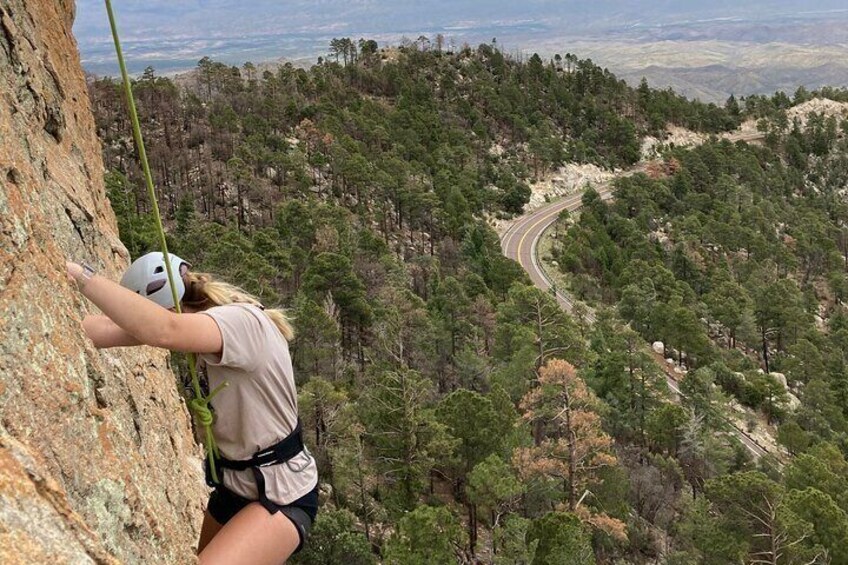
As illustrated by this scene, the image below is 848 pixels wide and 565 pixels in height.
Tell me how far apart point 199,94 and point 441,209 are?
3360cm

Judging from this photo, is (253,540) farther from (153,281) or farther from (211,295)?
(153,281)

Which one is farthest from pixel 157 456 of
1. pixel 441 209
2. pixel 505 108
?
pixel 505 108

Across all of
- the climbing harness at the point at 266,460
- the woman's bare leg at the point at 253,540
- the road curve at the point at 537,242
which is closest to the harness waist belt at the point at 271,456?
the climbing harness at the point at 266,460

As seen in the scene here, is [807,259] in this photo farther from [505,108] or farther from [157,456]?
[157,456]

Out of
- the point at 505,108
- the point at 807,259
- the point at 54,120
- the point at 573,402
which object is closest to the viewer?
the point at 54,120

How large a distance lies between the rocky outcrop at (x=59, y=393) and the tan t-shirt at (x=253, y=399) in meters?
0.82

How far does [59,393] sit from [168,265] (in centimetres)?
149

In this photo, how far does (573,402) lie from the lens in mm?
24016

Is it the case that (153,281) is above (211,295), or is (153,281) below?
above

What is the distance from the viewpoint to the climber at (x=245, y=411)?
349 cm

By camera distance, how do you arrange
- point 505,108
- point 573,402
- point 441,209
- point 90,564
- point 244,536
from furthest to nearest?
point 505,108, point 441,209, point 573,402, point 244,536, point 90,564

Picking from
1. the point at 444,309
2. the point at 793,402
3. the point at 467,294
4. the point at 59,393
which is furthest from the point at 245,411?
the point at 793,402

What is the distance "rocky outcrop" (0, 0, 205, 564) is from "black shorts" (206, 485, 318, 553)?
27.5 inches

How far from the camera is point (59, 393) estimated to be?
13.8 feet
